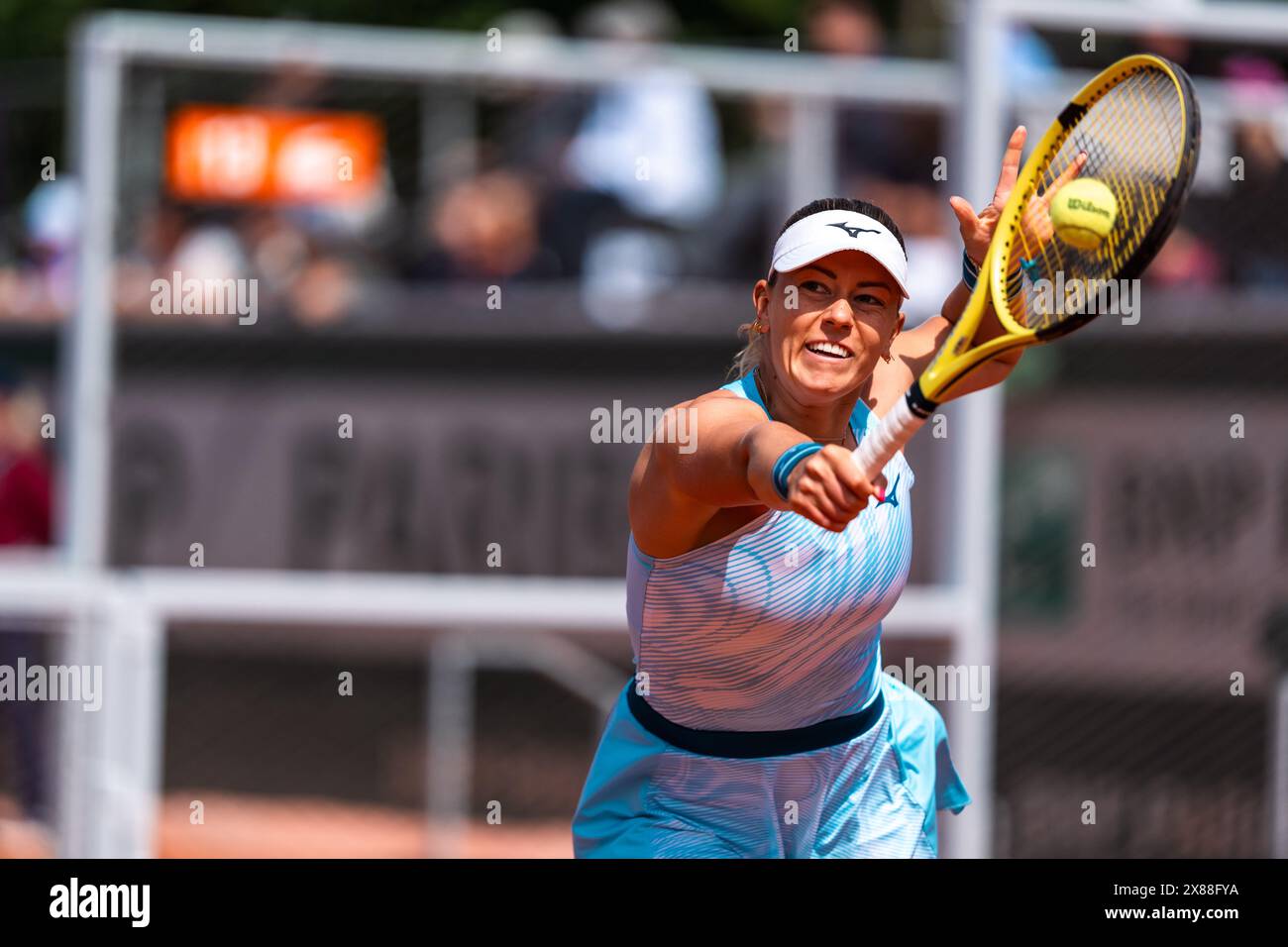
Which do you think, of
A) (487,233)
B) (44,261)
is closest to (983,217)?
(487,233)

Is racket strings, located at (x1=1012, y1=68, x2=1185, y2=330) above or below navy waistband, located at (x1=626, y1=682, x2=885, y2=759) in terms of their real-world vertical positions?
above

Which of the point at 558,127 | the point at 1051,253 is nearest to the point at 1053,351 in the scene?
the point at 558,127

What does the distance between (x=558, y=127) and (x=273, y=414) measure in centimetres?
167

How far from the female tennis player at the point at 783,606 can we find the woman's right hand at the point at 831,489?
0.66 ft

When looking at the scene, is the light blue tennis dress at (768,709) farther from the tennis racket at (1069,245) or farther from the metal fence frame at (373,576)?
the metal fence frame at (373,576)

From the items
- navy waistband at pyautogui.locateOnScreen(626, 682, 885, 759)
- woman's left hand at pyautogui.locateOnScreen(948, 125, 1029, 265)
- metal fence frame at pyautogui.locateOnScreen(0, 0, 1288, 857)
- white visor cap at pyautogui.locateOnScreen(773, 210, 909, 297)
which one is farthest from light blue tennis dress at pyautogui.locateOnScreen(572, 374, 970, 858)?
metal fence frame at pyautogui.locateOnScreen(0, 0, 1288, 857)

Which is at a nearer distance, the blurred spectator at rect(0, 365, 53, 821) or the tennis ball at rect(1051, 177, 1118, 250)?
the tennis ball at rect(1051, 177, 1118, 250)

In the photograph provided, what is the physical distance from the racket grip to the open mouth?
36 centimetres

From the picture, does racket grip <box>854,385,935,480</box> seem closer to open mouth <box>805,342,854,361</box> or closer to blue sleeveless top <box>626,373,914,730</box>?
open mouth <box>805,342,854,361</box>

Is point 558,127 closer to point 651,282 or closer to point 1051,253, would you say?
point 651,282

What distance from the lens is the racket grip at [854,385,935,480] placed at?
321 centimetres

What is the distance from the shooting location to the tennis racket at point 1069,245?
330 cm

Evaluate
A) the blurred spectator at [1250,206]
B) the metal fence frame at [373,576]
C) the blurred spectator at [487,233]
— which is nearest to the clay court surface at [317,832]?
the metal fence frame at [373,576]

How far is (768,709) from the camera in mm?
3891
